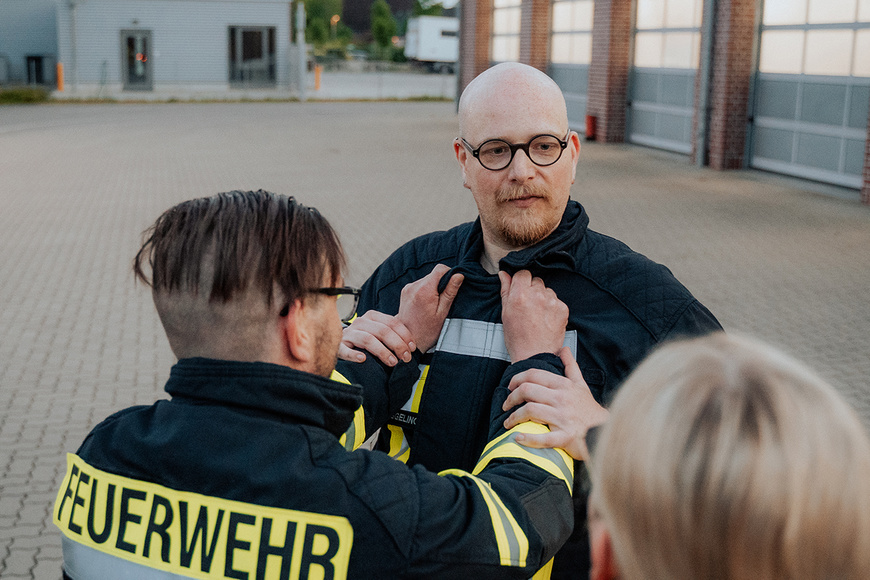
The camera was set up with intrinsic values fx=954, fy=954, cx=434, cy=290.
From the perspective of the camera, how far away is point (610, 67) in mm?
19703

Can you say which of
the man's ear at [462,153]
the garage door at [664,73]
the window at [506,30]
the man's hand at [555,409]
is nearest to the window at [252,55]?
the window at [506,30]

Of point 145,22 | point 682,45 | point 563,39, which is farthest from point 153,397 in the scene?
point 145,22

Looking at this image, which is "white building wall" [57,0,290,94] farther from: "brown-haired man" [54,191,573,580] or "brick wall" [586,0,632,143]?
"brown-haired man" [54,191,573,580]

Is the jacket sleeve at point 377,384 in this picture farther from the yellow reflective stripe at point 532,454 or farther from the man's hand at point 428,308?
the yellow reflective stripe at point 532,454

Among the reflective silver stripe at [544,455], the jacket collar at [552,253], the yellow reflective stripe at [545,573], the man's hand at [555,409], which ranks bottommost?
the yellow reflective stripe at [545,573]

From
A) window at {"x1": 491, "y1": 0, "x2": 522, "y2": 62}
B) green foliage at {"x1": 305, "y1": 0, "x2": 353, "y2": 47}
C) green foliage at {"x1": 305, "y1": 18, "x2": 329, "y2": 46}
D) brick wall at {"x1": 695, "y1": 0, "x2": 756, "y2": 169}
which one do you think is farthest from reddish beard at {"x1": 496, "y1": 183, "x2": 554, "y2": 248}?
green foliage at {"x1": 305, "y1": 0, "x2": 353, "y2": 47}

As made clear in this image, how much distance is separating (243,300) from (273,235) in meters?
0.12

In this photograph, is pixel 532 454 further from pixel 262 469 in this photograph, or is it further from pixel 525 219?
pixel 525 219

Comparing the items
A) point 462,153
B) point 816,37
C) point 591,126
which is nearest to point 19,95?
point 591,126

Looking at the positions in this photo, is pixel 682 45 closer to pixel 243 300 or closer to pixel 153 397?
pixel 153 397

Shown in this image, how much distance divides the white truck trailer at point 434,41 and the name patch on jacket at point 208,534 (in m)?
57.0

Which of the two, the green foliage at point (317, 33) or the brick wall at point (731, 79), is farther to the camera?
the green foliage at point (317, 33)

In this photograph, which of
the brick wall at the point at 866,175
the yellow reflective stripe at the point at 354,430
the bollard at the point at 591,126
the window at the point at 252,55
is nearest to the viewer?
the yellow reflective stripe at the point at 354,430

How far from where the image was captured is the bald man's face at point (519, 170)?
2348 mm
